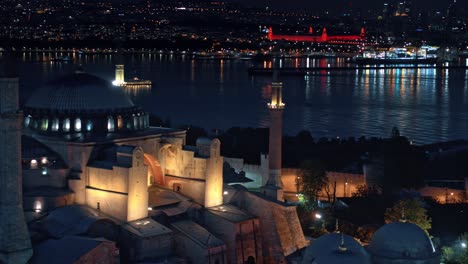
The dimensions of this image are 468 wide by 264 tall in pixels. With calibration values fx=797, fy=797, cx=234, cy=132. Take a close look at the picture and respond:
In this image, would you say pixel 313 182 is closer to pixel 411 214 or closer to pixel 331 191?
pixel 331 191

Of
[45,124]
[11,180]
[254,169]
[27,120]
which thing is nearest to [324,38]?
[254,169]

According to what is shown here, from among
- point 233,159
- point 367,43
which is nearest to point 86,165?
point 233,159

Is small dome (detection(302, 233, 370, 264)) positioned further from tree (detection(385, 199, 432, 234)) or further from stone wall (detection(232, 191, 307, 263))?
tree (detection(385, 199, 432, 234))

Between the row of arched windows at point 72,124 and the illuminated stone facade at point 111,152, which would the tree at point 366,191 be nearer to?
the illuminated stone facade at point 111,152

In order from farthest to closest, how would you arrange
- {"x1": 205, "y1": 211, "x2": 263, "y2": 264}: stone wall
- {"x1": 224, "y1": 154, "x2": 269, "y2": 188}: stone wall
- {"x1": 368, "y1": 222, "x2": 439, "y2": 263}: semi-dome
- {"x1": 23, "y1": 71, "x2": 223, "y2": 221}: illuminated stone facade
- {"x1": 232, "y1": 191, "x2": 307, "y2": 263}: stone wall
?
{"x1": 224, "y1": 154, "x2": 269, "y2": 188}: stone wall
{"x1": 232, "y1": 191, "x2": 307, "y2": 263}: stone wall
{"x1": 205, "y1": 211, "x2": 263, "y2": 264}: stone wall
{"x1": 23, "y1": 71, "x2": 223, "y2": 221}: illuminated stone facade
{"x1": 368, "y1": 222, "x2": 439, "y2": 263}: semi-dome

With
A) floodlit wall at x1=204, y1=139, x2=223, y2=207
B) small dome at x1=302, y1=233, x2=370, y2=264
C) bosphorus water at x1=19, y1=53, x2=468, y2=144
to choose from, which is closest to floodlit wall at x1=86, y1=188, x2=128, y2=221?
floodlit wall at x1=204, y1=139, x2=223, y2=207

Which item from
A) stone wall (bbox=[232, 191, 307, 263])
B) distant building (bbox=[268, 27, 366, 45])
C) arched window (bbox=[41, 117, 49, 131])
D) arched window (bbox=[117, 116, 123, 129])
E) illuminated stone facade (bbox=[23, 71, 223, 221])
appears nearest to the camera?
illuminated stone facade (bbox=[23, 71, 223, 221])
